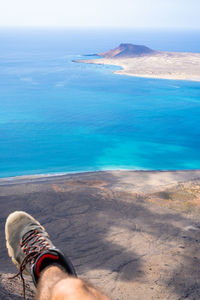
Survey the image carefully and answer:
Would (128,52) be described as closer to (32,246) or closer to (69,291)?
(32,246)

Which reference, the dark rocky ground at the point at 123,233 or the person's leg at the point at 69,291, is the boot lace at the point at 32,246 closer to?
the person's leg at the point at 69,291

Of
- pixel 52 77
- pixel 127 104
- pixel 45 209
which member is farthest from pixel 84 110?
pixel 45 209

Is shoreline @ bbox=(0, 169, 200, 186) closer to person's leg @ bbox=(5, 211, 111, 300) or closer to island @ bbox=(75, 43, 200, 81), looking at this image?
person's leg @ bbox=(5, 211, 111, 300)

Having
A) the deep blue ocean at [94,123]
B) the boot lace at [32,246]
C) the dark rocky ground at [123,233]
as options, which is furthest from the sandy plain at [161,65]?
the boot lace at [32,246]

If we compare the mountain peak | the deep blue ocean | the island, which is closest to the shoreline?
the deep blue ocean

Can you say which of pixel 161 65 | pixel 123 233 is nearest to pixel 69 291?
pixel 123 233

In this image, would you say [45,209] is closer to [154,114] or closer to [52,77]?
[154,114]
